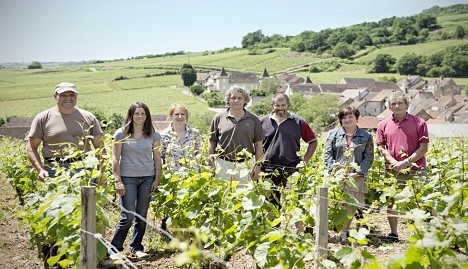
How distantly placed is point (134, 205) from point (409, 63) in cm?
10510

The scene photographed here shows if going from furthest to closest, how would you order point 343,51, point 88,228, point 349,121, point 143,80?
1. point 343,51
2. point 143,80
3. point 349,121
4. point 88,228

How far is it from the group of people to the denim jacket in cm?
1

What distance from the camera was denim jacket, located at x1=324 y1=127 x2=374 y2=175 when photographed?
5.16 meters

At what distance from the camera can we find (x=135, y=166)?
4.73 metres

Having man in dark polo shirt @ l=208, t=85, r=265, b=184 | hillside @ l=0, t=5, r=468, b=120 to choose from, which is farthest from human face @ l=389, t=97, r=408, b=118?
hillside @ l=0, t=5, r=468, b=120

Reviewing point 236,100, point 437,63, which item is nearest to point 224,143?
point 236,100

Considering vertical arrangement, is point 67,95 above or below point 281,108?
above

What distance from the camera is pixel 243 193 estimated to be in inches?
138

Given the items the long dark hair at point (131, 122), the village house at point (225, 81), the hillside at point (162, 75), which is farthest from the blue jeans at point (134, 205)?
the village house at point (225, 81)

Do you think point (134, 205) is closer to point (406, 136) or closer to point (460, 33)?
point (406, 136)

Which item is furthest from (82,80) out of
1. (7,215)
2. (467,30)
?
(467,30)

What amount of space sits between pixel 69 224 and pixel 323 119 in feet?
207

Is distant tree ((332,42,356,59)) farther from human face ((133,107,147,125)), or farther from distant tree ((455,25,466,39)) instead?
human face ((133,107,147,125))

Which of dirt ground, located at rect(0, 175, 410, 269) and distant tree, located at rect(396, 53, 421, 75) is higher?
distant tree, located at rect(396, 53, 421, 75)
